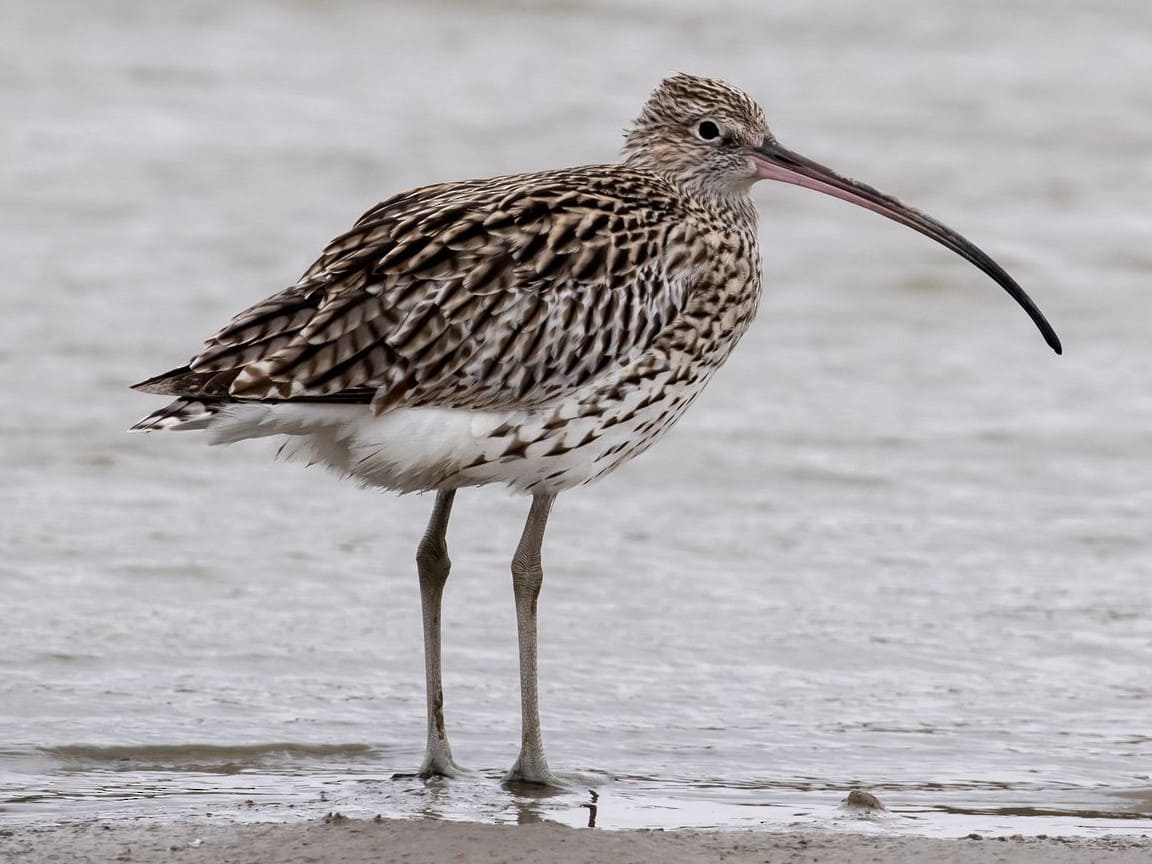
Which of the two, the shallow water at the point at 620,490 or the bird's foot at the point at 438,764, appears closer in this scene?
the bird's foot at the point at 438,764

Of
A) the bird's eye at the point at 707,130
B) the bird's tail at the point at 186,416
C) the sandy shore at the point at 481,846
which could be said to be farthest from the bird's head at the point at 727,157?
the sandy shore at the point at 481,846

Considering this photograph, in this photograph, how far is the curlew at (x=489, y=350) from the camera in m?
6.55

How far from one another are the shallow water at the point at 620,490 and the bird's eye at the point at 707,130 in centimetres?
206

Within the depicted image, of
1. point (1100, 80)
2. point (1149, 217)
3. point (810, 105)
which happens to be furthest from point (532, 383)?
point (1100, 80)

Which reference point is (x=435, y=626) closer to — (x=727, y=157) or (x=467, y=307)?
(x=467, y=307)

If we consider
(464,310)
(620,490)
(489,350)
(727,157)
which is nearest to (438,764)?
(489,350)

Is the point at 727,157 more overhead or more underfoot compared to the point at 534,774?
more overhead

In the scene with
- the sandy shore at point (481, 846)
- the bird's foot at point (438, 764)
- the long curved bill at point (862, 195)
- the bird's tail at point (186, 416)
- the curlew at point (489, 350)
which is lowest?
the sandy shore at point (481, 846)

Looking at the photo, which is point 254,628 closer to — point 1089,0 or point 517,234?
point 517,234

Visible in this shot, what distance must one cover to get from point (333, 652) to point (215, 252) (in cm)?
592

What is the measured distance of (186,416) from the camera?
21.1 feet

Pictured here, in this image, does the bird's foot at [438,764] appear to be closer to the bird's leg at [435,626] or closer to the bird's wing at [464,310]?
the bird's leg at [435,626]

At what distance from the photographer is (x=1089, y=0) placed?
19906 millimetres

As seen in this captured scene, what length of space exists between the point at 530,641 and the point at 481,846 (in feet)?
3.97
